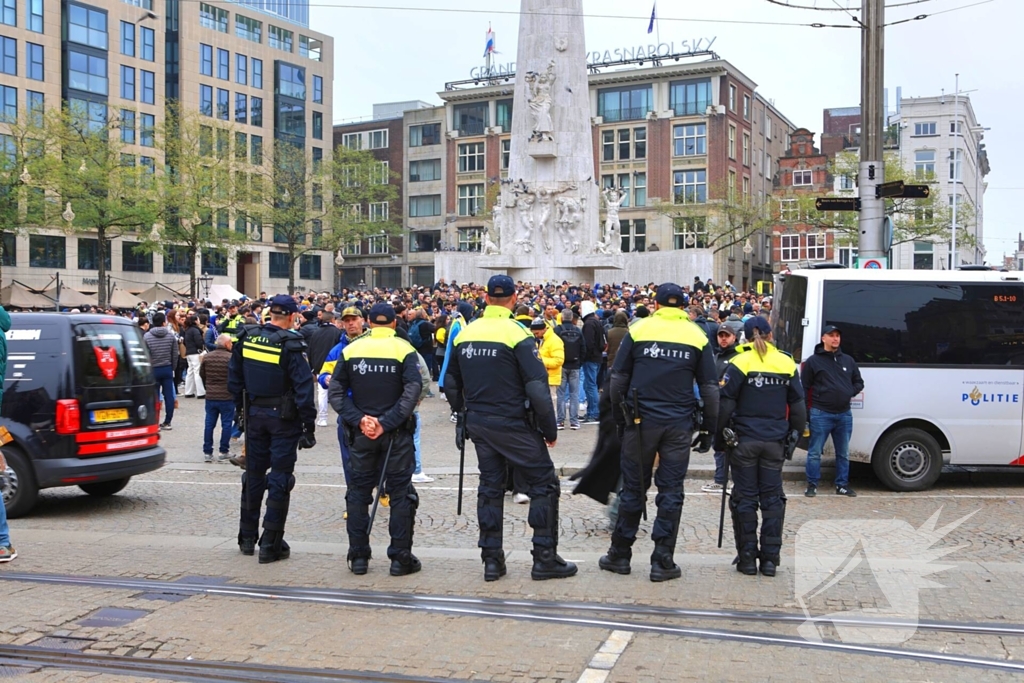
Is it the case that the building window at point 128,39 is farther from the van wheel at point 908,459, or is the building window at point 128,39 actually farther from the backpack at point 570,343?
the van wheel at point 908,459

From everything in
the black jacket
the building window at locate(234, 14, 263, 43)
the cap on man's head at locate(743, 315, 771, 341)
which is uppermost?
the building window at locate(234, 14, 263, 43)

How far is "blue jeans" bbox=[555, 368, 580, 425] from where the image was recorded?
16.1 m

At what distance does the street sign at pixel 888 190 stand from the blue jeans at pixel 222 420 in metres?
10.3

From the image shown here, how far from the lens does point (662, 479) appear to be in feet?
23.6

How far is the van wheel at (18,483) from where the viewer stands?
949 centimetres

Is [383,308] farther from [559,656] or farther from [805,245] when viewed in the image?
[805,245]

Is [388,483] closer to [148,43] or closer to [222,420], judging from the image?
[222,420]

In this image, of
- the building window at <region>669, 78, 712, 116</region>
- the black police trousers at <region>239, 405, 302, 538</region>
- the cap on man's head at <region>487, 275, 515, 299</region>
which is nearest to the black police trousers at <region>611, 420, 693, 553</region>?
the cap on man's head at <region>487, 275, 515, 299</region>

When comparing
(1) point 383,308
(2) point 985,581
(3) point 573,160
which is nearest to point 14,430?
(1) point 383,308

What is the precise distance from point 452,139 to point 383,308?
70009 millimetres

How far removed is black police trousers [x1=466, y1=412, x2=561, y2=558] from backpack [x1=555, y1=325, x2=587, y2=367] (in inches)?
341

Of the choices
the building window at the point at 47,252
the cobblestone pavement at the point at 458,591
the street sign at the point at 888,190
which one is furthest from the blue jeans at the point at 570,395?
the building window at the point at 47,252

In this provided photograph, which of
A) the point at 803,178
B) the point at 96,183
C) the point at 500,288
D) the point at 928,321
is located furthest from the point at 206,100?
the point at 500,288

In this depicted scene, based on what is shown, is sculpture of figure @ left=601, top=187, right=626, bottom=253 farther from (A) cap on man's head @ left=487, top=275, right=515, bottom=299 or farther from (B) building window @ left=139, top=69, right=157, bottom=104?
(B) building window @ left=139, top=69, right=157, bottom=104
